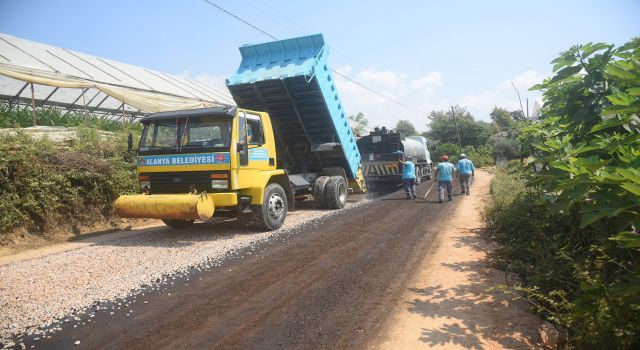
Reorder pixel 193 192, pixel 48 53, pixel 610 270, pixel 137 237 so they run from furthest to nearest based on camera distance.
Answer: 1. pixel 48 53
2. pixel 137 237
3. pixel 193 192
4. pixel 610 270

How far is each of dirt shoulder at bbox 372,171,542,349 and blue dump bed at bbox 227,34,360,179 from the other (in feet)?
16.2

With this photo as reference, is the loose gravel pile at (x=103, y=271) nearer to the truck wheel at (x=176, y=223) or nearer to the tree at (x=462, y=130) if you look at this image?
the truck wheel at (x=176, y=223)

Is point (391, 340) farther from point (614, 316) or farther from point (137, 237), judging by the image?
point (137, 237)

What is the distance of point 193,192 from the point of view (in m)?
6.48

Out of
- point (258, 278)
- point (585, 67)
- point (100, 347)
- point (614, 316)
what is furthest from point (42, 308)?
point (585, 67)

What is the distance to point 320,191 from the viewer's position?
9648mm

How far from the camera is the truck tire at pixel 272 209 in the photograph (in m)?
7.04

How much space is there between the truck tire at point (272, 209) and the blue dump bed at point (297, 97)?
86.0 inches

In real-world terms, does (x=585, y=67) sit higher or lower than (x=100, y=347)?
higher

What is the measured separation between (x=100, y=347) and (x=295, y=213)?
6.63 meters

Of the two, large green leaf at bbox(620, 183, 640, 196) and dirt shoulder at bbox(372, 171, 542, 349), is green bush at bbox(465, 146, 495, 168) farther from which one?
large green leaf at bbox(620, 183, 640, 196)

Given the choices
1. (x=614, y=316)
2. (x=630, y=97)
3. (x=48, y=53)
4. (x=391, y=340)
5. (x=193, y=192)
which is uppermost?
(x=48, y=53)

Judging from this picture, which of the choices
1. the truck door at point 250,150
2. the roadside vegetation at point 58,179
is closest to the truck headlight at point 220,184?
the truck door at point 250,150

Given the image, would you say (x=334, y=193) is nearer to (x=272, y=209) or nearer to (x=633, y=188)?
(x=272, y=209)
